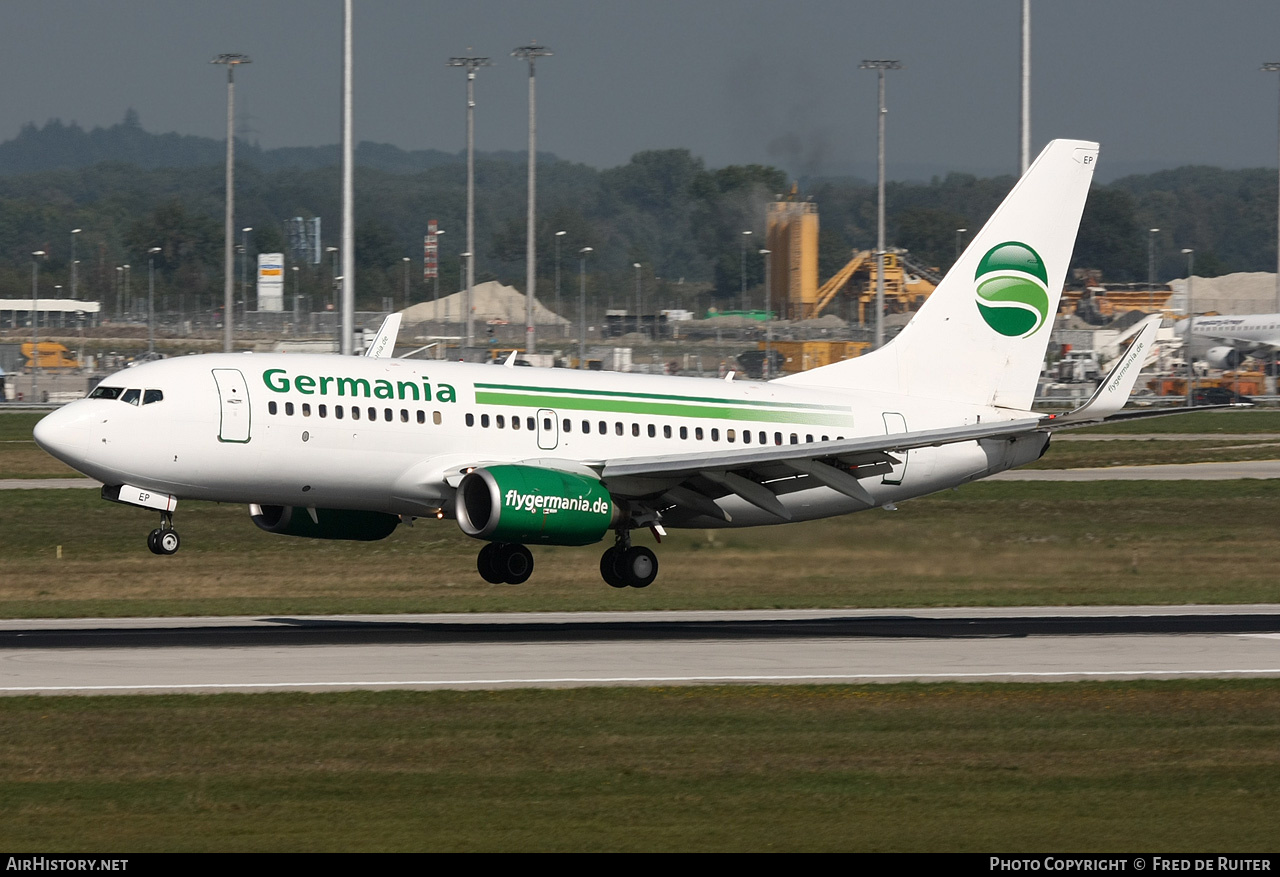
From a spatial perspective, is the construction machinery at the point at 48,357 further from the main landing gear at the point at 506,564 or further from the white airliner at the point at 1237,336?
the main landing gear at the point at 506,564

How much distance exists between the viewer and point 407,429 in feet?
121

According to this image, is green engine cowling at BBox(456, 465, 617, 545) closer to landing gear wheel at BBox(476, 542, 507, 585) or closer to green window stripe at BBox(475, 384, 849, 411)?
green window stripe at BBox(475, 384, 849, 411)

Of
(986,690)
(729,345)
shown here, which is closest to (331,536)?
(986,690)

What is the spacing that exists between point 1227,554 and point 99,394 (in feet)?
106

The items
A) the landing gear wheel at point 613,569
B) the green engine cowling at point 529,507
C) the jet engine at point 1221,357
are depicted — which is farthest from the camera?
the jet engine at point 1221,357

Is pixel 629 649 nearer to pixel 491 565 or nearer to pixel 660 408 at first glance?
pixel 491 565

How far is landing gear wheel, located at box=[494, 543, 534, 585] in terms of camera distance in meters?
39.8

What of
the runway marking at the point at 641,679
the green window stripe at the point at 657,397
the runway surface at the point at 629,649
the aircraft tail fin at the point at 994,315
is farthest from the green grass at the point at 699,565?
the runway marking at the point at 641,679

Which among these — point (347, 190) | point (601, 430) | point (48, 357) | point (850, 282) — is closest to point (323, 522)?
point (601, 430)

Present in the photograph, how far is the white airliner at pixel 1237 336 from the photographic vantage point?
139625 millimetres

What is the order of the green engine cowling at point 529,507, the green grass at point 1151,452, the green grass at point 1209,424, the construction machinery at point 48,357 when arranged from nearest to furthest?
the green engine cowling at point 529,507
the green grass at point 1151,452
the green grass at point 1209,424
the construction machinery at point 48,357

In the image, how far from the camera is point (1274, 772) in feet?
72.6

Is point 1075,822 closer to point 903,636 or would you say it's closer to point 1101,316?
point 903,636

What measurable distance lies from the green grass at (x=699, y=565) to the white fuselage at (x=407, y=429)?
1828 millimetres
